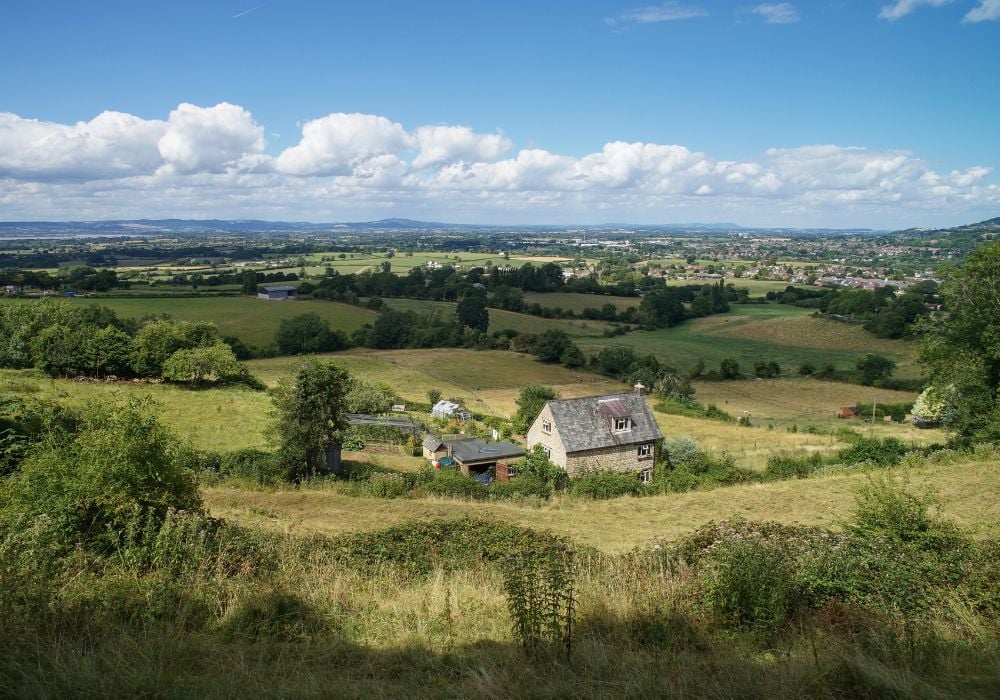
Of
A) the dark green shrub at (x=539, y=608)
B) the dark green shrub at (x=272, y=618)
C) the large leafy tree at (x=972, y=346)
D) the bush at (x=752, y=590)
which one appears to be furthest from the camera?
Result: the large leafy tree at (x=972, y=346)

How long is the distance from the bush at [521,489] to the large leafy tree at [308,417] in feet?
22.6

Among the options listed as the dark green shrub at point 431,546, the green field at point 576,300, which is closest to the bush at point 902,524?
the dark green shrub at point 431,546

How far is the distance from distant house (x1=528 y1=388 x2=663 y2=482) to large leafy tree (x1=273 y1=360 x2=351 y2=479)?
9.45 metres

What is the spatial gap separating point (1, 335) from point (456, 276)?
8401 centimetres

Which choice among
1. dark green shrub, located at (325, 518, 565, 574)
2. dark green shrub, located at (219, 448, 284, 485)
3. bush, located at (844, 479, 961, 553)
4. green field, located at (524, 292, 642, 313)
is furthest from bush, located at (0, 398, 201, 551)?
green field, located at (524, 292, 642, 313)

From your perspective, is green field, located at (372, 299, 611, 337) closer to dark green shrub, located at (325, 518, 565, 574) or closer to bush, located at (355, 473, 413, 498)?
bush, located at (355, 473, 413, 498)

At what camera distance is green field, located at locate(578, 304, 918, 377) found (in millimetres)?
64500

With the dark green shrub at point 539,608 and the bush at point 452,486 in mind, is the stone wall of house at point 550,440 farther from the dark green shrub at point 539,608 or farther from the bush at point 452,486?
the dark green shrub at point 539,608

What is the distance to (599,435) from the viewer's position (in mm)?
27953

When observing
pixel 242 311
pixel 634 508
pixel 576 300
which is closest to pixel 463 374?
pixel 242 311

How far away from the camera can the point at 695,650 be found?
577cm

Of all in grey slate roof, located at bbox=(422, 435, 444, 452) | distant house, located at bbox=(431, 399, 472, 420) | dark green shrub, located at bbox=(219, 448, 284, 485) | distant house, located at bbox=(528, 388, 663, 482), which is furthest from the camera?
distant house, located at bbox=(431, 399, 472, 420)

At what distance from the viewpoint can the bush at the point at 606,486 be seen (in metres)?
22.5

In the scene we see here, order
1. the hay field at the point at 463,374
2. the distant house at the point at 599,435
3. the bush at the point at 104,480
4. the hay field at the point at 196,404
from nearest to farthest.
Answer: the bush at the point at 104,480, the distant house at the point at 599,435, the hay field at the point at 196,404, the hay field at the point at 463,374
